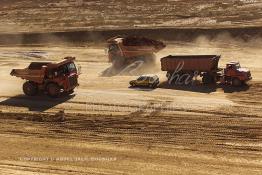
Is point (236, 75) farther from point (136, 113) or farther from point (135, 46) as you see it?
point (135, 46)

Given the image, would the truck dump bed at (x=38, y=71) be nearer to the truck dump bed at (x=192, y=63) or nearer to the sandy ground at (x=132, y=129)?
the sandy ground at (x=132, y=129)

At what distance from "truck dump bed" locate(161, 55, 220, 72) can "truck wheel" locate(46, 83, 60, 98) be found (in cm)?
767

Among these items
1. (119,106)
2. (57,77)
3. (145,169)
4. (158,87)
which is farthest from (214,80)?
(145,169)

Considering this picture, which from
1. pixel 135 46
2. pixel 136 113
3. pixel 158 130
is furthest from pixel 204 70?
pixel 158 130

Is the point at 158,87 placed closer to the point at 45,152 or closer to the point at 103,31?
the point at 45,152

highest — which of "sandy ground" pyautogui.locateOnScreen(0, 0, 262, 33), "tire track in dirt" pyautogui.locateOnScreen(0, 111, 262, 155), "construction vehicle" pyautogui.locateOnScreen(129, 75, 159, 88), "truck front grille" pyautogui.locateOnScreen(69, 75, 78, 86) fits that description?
"sandy ground" pyautogui.locateOnScreen(0, 0, 262, 33)

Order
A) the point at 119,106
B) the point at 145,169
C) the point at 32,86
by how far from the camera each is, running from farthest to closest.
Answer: the point at 32,86 → the point at 119,106 → the point at 145,169

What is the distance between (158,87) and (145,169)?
12.0 metres

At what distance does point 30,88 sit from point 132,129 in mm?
8674

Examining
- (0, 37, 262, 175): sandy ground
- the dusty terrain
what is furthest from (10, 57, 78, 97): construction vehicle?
the dusty terrain

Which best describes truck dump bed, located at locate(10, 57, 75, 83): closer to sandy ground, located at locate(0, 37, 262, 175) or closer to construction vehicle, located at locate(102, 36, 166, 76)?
sandy ground, located at locate(0, 37, 262, 175)

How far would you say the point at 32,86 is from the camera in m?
30.2

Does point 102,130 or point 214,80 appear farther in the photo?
point 214,80

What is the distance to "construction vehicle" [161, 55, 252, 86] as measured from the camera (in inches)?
1211
